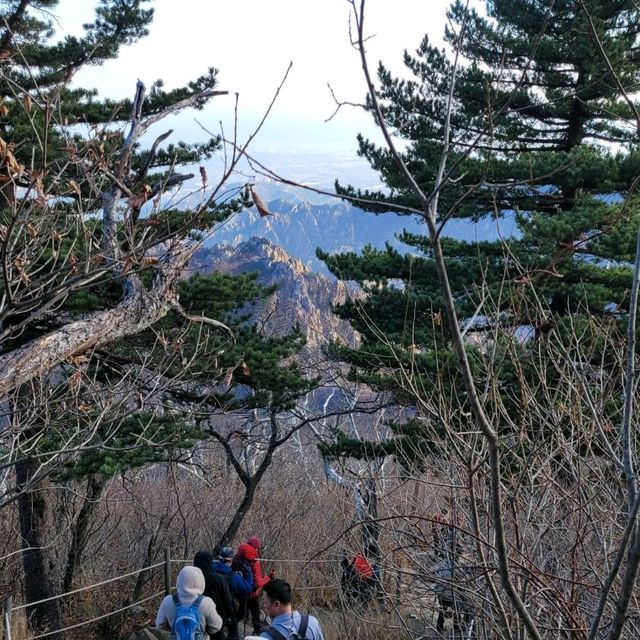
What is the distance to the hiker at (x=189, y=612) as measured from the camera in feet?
17.2

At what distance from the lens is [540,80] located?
40.7ft

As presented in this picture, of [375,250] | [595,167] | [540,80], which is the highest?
[540,80]

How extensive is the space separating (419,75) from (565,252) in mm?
10794

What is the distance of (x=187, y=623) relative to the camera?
523 centimetres

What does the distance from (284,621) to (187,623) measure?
1.09 m

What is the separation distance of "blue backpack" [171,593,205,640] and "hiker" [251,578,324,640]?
35.6 inches

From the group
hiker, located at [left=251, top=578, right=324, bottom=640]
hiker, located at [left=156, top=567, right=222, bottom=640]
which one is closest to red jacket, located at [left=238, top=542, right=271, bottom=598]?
hiker, located at [left=156, top=567, right=222, bottom=640]

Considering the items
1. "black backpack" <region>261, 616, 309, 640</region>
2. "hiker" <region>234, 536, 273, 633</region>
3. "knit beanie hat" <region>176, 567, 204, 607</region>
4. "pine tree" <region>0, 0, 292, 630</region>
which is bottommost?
"hiker" <region>234, 536, 273, 633</region>

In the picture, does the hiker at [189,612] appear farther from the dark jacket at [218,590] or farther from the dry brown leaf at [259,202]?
the dry brown leaf at [259,202]

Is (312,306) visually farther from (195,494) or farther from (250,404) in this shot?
(250,404)

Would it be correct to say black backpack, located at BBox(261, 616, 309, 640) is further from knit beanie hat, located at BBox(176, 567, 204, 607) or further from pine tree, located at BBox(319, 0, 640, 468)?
pine tree, located at BBox(319, 0, 640, 468)

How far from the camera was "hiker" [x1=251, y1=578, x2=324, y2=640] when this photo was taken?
14.5 feet

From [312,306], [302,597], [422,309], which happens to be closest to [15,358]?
[302,597]

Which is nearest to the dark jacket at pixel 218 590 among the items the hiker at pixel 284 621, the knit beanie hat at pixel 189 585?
the knit beanie hat at pixel 189 585
